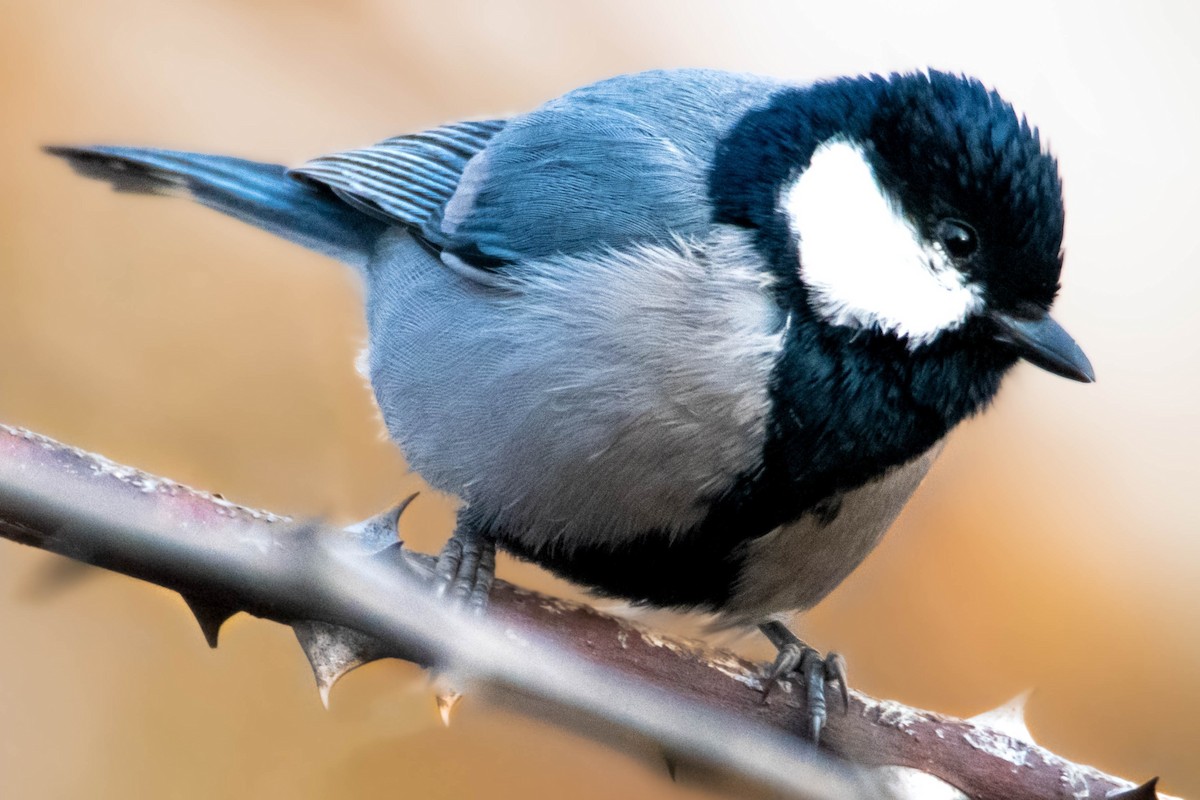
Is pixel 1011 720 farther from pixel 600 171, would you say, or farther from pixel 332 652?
pixel 600 171

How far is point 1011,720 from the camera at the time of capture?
4.10 feet

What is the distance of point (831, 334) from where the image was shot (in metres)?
1.46

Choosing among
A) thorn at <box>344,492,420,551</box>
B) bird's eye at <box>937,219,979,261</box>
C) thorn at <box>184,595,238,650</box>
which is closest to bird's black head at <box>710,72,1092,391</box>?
bird's eye at <box>937,219,979,261</box>

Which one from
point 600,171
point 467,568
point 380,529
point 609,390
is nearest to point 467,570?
point 467,568

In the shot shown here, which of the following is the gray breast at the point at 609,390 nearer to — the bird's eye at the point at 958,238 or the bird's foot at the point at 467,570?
the bird's foot at the point at 467,570

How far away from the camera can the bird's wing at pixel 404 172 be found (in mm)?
1938

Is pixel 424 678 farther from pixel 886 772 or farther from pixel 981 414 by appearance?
pixel 981 414

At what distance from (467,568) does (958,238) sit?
71 cm

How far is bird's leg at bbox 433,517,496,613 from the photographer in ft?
4.47

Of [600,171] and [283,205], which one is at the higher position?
[600,171]

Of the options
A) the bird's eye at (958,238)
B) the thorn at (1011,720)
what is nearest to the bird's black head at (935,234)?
the bird's eye at (958,238)

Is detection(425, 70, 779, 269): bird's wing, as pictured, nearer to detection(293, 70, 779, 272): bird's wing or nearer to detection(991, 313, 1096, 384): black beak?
detection(293, 70, 779, 272): bird's wing

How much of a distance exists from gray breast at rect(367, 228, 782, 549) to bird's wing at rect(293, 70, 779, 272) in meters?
0.06

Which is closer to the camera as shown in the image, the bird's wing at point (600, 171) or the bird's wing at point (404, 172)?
the bird's wing at point (600, 171)
